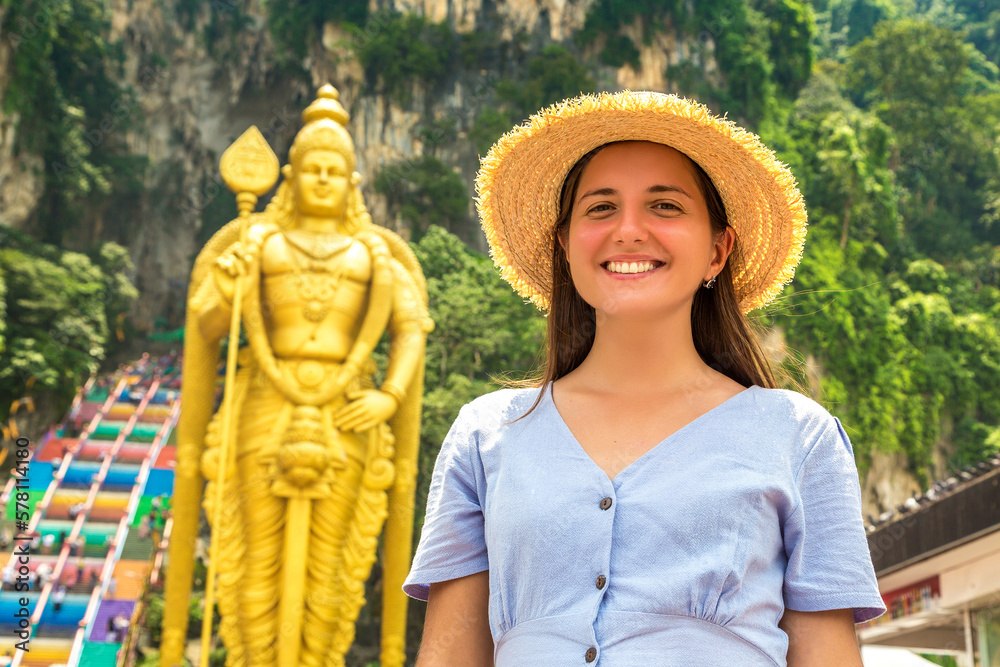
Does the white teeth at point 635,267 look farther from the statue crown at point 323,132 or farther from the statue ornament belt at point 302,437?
the statue crown at point 323,132

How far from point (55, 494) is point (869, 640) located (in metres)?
9.47

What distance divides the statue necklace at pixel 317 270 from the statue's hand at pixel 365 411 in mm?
550

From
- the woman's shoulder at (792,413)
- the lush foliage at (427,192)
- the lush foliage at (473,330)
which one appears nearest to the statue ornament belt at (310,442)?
the woman's shoulder at (792,413)

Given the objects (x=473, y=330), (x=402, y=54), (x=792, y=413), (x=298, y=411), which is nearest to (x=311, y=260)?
(x=298, y=411)

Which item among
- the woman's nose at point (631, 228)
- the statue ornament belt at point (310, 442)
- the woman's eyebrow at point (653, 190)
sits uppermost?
the statue ornament belt at point (310, 442)

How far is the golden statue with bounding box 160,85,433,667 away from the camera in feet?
18.4

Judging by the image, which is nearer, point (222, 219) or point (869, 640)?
point (869, 640)

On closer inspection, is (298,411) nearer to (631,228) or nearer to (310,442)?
(310,442)

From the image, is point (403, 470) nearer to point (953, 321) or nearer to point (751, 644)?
point (751, 644)

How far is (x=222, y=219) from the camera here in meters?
19.2

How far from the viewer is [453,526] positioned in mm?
1190

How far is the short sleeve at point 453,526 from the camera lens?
118 centimetres

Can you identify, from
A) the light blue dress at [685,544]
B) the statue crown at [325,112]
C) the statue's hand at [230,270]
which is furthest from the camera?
the statue crown at [325,112]

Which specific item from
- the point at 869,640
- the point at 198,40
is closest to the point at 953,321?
the point at 869,640
